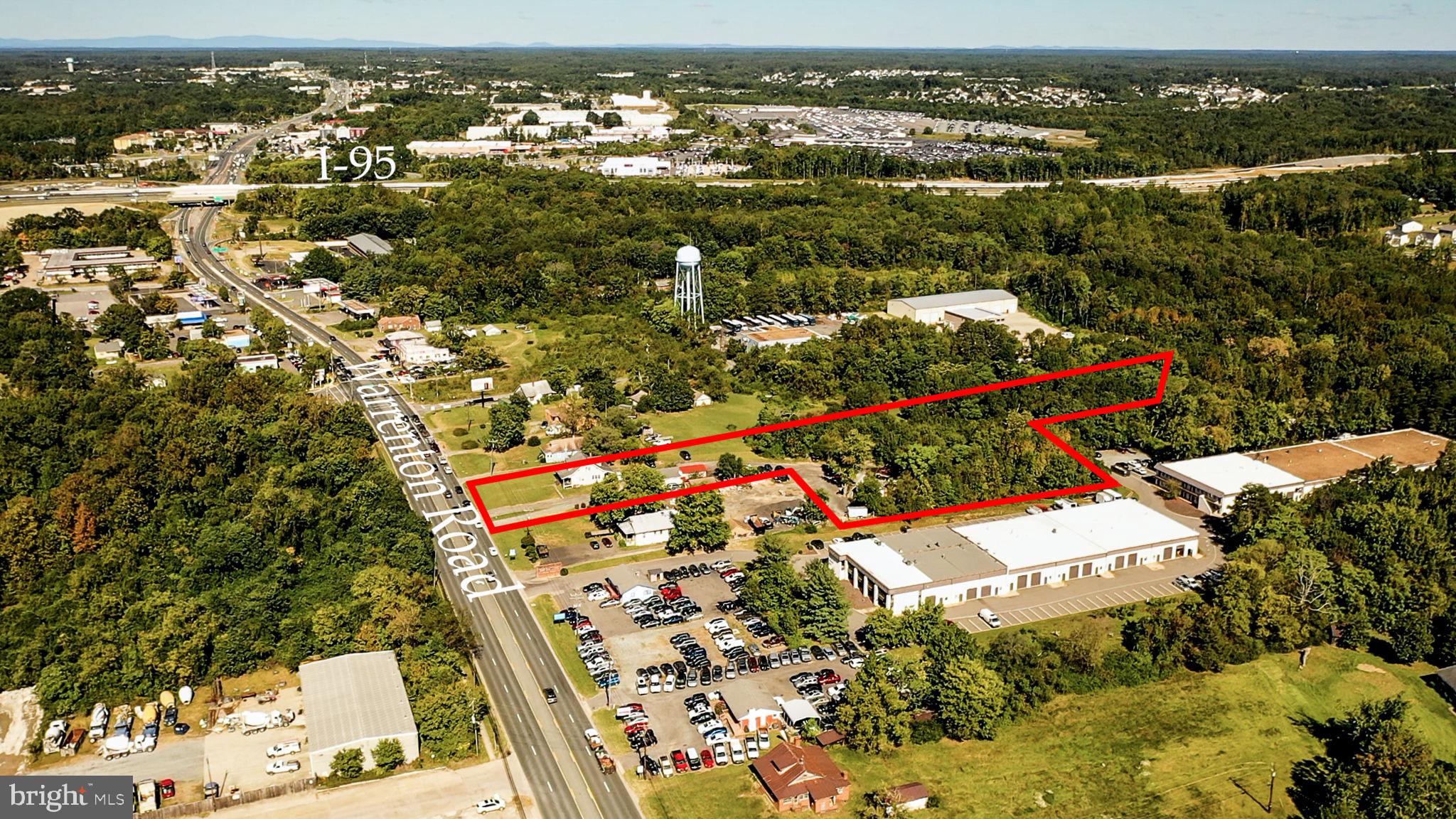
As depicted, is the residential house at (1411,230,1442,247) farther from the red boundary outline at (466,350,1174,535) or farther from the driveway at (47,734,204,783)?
the driveway at (47,734,204,783)

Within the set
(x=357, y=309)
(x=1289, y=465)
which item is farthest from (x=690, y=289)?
(x=1289, y=465)

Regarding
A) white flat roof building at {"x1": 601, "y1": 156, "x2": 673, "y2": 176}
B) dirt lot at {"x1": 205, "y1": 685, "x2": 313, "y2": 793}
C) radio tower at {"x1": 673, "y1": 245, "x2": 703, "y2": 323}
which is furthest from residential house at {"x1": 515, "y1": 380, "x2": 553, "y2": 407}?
white flat roof building at {"x1": 601, "y1": 156, "x2": 673, "y2": 176}

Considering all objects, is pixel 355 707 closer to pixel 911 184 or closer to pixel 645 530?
pixel 645 530

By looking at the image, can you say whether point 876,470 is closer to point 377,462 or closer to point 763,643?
point 763,643

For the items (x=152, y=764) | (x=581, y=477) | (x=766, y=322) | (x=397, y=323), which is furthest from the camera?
(x=766, y=322)

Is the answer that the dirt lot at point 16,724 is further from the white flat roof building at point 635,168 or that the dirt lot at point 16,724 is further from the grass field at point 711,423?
the white flat roof building at point 635,168

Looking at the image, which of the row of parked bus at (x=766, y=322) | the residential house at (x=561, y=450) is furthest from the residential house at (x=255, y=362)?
the row of parked bus at (x=766, y=322)

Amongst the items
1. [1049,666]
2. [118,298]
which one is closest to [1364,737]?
[1049,666]
